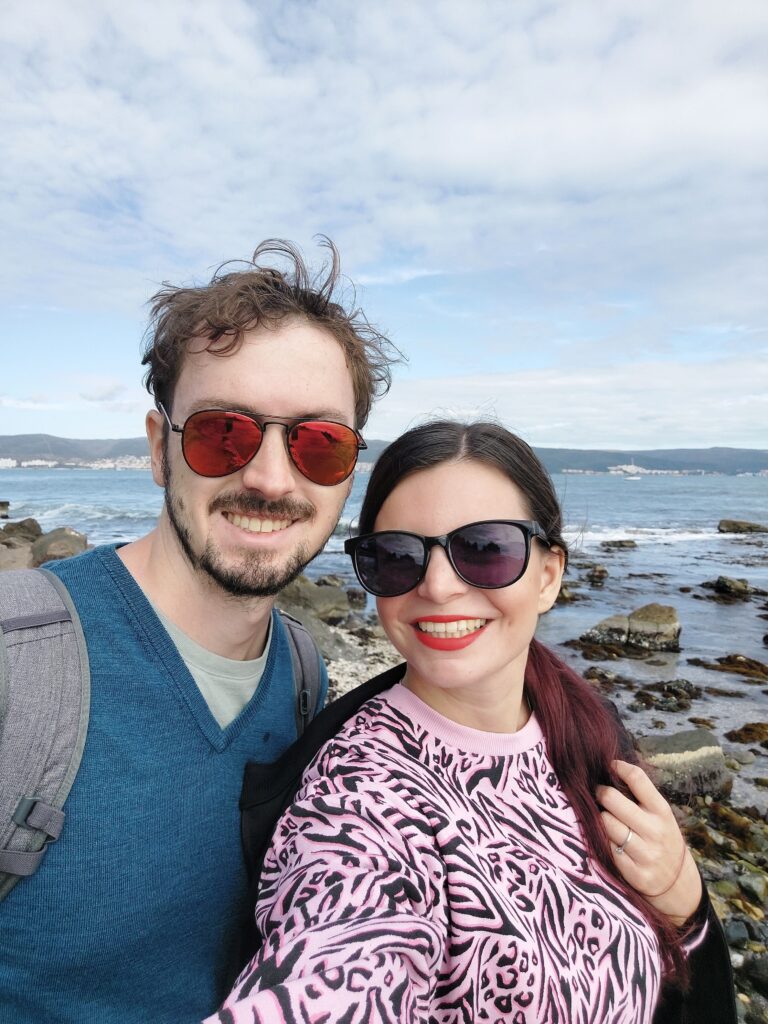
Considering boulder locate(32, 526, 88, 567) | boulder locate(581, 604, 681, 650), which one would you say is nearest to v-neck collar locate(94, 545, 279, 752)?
boulder locate(581, 604, 681, 650)

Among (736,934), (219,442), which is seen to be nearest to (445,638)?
(219,442)

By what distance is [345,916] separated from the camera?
1.41 m

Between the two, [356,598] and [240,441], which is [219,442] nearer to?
[240,441]

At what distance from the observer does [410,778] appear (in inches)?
68.0

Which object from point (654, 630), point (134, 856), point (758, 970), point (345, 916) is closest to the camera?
point (345, 916)

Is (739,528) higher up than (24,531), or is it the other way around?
(24,531)

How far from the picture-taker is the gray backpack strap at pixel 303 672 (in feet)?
9.02

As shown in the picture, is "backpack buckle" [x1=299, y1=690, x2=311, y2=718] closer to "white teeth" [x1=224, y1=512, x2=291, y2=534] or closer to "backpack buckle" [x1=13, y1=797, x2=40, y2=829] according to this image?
"white teeth" [x1=224, y1=512, x2=291, y2=534]

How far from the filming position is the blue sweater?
1.88 meters

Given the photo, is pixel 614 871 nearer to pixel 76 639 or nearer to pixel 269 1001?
pixel 269 1001

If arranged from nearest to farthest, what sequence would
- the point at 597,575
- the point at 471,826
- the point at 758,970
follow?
the point at 471,826
the point at 758,970
the point at 597,575

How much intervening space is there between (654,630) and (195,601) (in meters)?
13.2

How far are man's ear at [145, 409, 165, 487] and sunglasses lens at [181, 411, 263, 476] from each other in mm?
357

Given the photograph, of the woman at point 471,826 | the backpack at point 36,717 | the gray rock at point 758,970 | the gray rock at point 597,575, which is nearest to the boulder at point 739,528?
the gray rock at point 597,575
